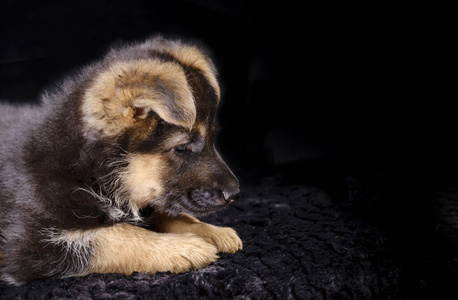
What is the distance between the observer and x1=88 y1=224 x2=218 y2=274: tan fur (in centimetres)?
334

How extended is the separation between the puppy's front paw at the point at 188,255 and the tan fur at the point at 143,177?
1.08 feet

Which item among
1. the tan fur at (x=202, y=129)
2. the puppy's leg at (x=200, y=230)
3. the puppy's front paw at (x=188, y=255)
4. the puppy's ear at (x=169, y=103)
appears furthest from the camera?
the puppy's leg at (x=200, y=230)

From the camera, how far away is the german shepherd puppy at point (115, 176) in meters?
3.27

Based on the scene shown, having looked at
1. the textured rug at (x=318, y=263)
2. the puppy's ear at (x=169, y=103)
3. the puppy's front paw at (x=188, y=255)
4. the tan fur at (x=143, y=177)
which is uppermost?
the puppy's ear at (x=169, y=103)

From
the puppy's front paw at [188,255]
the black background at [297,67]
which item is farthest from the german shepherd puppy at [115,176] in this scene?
the black background at [297,67]

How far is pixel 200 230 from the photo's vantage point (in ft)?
12.3

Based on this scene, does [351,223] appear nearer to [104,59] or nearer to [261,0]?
[104,59]

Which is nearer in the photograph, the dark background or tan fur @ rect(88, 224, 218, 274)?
tan fur @ rect(88, 224, 218, 274)

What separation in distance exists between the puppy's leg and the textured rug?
85 mm

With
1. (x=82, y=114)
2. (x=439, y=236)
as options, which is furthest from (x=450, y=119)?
(x=82, y=114)

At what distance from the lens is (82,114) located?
10.9 ft

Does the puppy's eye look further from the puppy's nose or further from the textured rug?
the textured rug

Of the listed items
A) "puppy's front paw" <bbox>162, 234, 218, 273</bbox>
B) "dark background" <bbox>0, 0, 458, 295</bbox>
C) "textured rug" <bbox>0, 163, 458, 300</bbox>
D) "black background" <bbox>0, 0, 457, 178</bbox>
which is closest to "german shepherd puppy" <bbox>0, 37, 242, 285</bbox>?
"puppy's front paw" <bbox>162, 234, 218, 273</bbox>

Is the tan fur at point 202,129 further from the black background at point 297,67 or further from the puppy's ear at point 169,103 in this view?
the black background at point 297,67
